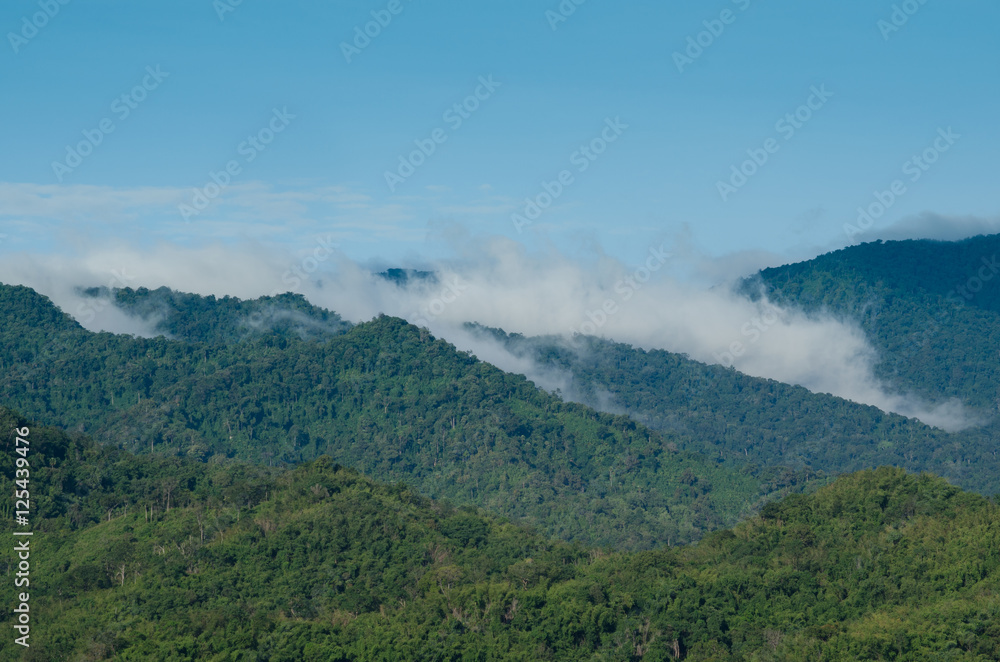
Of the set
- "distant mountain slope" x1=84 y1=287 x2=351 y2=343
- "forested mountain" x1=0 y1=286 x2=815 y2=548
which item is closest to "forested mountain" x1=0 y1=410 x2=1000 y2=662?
"forested mountain" x1=0 y1=286 x2=815 y2=548

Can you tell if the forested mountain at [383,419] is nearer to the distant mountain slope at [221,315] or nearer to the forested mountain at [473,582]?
the distant mountain slope at [221,315]

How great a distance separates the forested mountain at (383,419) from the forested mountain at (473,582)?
49174 mm

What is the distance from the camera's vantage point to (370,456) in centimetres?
14175

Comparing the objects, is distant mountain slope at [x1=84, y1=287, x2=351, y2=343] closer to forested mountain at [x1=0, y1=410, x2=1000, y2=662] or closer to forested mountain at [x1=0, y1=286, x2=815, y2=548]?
forested mountain at [x1=0, y1=286, x2=815, y2=548]

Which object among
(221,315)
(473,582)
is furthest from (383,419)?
(473,582)

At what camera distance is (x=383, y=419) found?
149 m

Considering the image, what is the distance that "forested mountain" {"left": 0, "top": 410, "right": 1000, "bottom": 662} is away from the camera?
180ft

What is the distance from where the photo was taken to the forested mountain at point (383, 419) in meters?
133

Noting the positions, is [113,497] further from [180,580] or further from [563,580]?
[563,580]

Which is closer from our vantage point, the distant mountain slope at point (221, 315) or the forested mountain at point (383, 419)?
the forested mountain at point (383, 419)

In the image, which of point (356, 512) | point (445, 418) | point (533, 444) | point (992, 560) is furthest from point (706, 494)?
point (992, 560)

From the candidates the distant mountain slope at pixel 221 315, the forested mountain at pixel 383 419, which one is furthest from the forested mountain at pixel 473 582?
the distant mountain slope at pixel 221 315

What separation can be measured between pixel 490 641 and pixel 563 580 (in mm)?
9881

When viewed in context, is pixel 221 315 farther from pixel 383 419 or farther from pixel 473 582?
pixel 473 582
